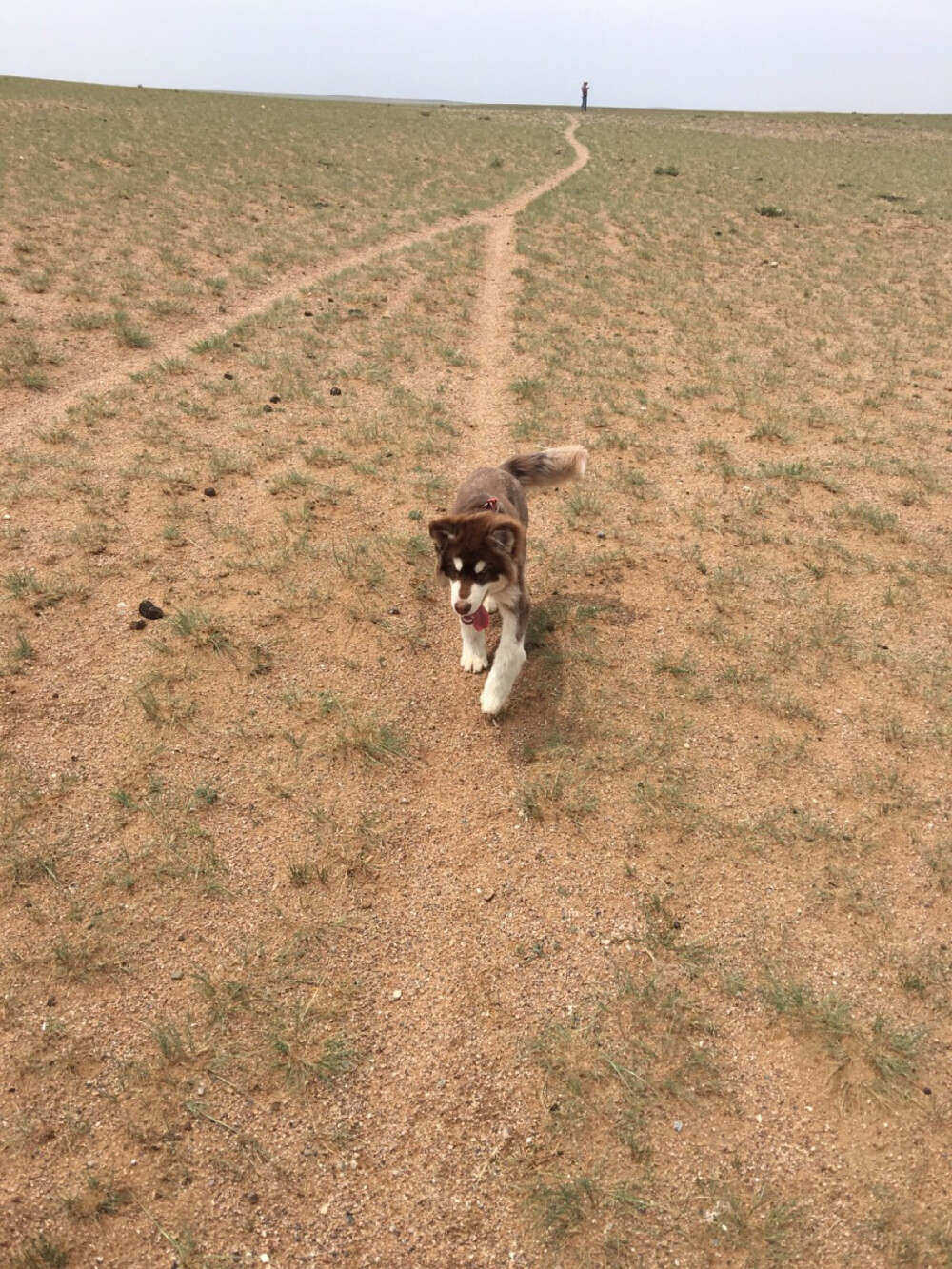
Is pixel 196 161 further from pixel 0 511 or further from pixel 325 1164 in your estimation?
pixel 325 1164

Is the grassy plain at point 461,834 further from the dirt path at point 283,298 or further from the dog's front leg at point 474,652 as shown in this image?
the dirt path at point 283,298

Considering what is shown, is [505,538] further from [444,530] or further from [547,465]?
[547,465]

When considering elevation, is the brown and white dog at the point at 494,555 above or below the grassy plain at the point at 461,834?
above

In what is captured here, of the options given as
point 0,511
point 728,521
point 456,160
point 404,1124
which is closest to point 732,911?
point 404,1124

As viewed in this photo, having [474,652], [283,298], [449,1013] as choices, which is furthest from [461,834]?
[283,298]

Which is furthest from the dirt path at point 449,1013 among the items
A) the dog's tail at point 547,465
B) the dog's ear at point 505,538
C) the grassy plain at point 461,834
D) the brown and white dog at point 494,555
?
the dog's tail at point 547,465

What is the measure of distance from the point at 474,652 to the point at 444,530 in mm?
1460

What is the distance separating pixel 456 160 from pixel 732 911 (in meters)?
38.0

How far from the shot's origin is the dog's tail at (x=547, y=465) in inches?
277

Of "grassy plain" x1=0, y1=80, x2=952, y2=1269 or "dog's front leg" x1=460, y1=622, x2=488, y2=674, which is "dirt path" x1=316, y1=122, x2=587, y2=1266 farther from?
"dog's front leg" x1=460, y1=622, x2=488, y2=674

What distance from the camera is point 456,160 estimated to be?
3453 centimetres

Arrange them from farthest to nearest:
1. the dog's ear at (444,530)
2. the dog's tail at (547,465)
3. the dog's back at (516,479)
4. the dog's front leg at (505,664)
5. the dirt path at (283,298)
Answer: the dirt path at (283,298) < the dog's tail at (547,465) < the dog's back at (516,479) < the dog's front leg at (505,664) < the dog's ear at (444,530)

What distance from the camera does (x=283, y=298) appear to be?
1490 centimetres

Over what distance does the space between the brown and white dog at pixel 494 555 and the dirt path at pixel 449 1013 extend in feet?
1.32
